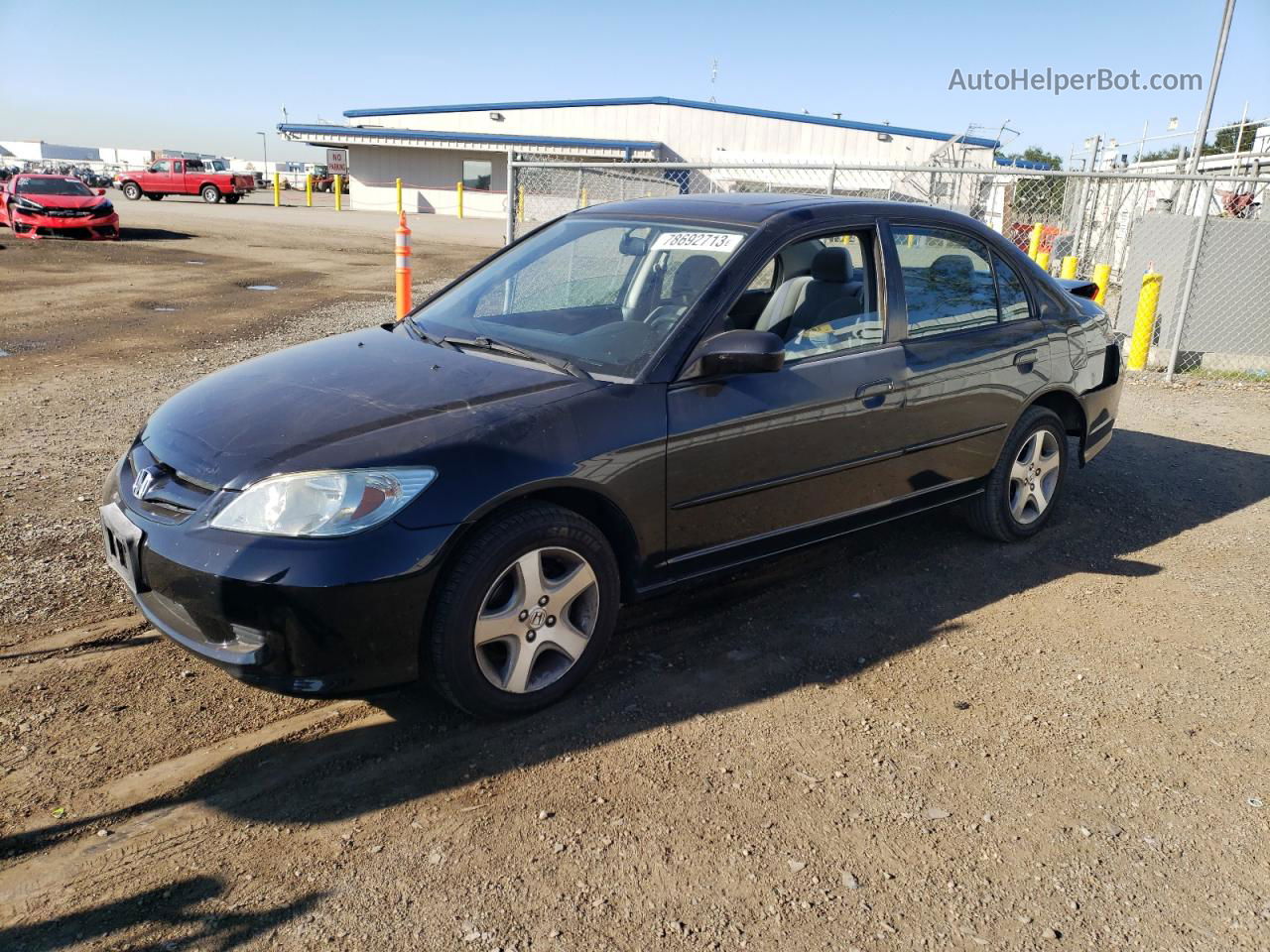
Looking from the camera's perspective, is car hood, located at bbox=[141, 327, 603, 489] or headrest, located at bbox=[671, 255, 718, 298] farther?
headrest, located at bbox=[671, 255, 718, 298]

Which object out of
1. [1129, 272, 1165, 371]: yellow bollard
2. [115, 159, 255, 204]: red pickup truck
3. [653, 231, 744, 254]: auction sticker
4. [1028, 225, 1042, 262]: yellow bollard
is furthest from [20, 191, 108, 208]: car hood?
[653, 231, 744, 254]: auction sticker

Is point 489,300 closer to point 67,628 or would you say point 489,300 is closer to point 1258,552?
point 67,628

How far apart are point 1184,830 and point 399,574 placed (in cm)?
249

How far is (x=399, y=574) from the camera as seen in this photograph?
9.84ft

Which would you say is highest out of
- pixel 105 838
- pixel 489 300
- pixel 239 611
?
pixel 489 300

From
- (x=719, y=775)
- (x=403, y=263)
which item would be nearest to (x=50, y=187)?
(x=403, y=263)

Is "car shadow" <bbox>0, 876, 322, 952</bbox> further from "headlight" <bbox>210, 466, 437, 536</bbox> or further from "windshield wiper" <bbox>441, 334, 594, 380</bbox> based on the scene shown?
"windshield wiper" <bbox>441, 334, 594, 380</bbox>

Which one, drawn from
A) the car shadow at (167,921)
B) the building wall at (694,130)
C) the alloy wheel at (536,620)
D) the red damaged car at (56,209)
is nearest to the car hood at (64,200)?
the red damaged car at (56,209)

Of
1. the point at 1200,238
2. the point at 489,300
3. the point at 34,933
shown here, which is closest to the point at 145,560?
the point at 34,933

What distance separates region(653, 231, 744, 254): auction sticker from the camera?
4090 mm

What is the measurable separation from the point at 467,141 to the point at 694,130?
404 inches

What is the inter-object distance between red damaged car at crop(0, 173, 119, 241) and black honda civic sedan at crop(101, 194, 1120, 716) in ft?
70.0

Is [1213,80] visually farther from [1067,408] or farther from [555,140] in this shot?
[555,140]

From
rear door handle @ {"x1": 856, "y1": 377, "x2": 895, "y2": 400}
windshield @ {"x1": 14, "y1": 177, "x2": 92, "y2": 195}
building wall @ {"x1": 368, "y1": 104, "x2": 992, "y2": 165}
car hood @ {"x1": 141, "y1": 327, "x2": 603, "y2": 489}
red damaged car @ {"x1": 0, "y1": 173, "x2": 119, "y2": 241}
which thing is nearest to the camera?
car hood @ {"x1": 141, "y1": 327, "x2": 603, "y2": 489}
